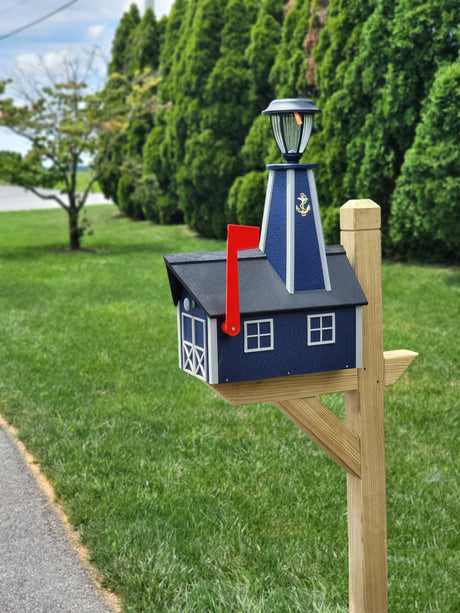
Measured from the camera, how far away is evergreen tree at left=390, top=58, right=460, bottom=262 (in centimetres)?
851

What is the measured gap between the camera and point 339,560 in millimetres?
3230

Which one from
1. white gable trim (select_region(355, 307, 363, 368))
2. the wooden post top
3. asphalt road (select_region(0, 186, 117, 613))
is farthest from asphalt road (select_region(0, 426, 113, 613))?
the wooden post top

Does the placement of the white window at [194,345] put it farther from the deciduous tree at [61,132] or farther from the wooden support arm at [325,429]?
the deciduous tree at [61,132]

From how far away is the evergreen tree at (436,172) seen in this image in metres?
8.51

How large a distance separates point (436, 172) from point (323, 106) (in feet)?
10.00

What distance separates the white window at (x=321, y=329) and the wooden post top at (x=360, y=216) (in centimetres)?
37

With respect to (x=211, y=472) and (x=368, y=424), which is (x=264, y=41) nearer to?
(x=211, y=472)

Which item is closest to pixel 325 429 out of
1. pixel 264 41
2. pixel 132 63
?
pixel 264 41

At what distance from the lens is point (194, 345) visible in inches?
91.3

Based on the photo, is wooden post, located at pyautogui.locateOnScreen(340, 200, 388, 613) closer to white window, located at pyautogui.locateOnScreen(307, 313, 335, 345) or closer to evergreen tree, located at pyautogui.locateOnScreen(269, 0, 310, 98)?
→ white window, located at pyautogui.locateOnScreen(307, 313, 335, 345)

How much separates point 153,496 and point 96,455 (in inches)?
26.7

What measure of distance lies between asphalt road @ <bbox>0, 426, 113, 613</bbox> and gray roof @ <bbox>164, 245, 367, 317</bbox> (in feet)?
5.05

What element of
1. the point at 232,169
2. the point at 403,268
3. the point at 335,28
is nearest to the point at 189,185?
the point at 232,169

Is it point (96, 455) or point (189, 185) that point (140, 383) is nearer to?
point (96, 455)
